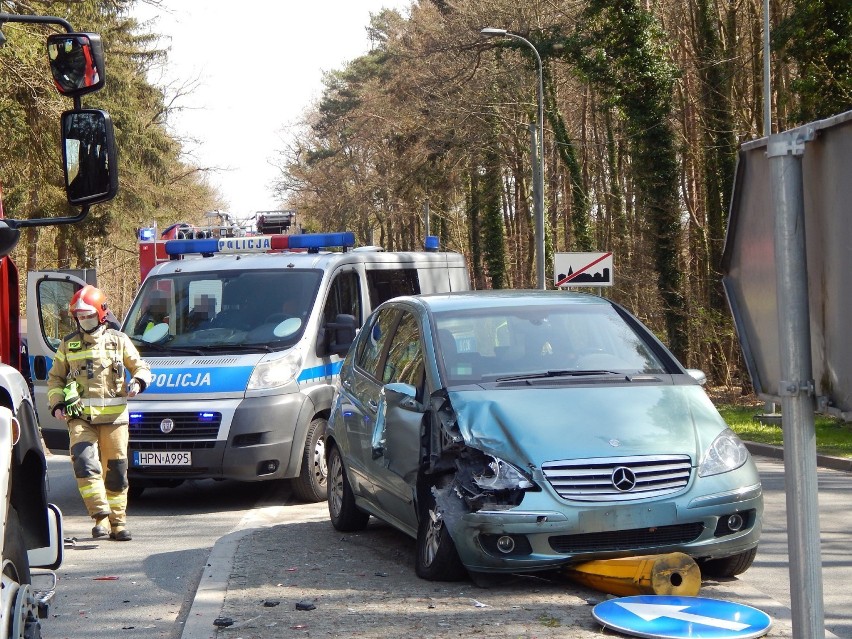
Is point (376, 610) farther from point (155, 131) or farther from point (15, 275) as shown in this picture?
point (155, 131)

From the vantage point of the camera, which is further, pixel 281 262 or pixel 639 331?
pixel 281 262

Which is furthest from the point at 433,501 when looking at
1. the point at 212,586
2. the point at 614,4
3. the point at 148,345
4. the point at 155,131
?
the point at 155,131

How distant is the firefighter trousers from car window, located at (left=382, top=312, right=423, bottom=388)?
2.49 meters

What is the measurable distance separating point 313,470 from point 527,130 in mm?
30387

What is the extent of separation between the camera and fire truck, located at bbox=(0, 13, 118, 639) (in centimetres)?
382

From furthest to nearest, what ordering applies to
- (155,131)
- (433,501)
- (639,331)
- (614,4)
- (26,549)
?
(155,131)
(614,4)
(639,331)
(433,501)
(26,549)

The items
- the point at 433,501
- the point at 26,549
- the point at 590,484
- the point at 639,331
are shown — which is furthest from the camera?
the point at 639,331

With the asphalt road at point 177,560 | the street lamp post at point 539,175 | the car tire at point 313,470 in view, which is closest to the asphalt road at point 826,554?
the asphalt road at point 177,560

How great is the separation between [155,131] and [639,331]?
1318 inches

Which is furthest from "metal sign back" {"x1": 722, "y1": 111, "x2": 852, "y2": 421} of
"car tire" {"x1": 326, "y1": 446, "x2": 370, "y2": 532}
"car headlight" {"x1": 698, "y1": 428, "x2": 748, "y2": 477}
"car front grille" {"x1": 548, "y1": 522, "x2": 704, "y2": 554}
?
"car tire" {"x1": 326, "y1": 446, "x2": 370, "y2": 532}

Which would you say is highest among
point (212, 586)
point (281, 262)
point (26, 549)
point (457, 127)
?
point (457, 127)

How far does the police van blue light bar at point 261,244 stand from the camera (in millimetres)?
12836

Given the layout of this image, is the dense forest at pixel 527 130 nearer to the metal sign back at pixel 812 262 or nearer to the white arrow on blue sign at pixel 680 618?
the white arrow on blue sign at pixel 680 618

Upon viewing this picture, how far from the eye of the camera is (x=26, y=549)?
14.4 ft
